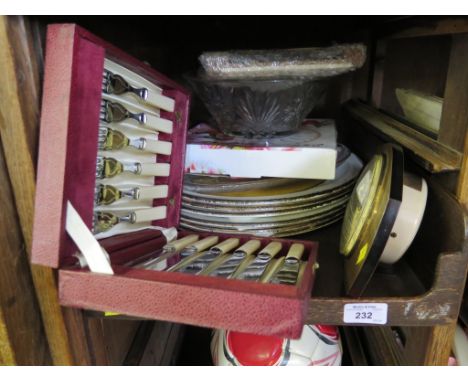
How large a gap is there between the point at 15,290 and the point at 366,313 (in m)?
0.43

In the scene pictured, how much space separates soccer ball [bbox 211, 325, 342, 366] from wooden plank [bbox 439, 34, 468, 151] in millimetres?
371

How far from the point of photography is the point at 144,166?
0.54 metres

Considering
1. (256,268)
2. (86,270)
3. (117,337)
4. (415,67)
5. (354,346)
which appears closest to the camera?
(86,270)

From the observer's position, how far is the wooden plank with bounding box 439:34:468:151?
18.7 inches

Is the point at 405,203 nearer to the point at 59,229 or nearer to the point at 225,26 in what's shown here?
the point at 59,229

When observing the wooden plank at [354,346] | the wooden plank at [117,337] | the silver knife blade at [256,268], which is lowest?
the wooden plank at [354,346]

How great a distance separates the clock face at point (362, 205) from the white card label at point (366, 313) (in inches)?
3.6

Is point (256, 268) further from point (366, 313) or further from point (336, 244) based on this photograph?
point (336, 244)

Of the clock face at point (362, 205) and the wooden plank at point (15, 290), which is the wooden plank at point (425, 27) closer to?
the clock face at point (362, 205)

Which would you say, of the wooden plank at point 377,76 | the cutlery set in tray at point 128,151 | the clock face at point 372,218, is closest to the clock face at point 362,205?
the clock face at point 372,218

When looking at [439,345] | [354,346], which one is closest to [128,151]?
[439,345]

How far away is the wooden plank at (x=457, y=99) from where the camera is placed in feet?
1.55

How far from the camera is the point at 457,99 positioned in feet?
1.61

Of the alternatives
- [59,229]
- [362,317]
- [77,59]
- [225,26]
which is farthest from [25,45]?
[225,26]
